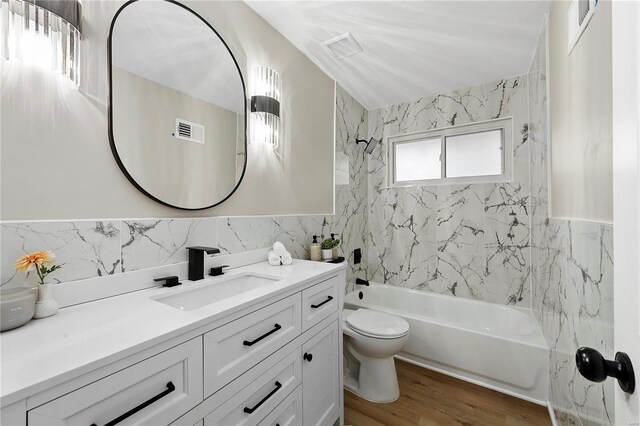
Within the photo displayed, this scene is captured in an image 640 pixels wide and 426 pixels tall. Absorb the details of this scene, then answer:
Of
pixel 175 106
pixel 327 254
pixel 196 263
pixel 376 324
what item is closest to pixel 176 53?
pixel 175 106

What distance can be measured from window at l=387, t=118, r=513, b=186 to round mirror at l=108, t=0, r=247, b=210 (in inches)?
82.7

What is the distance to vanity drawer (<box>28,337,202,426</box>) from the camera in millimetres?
557

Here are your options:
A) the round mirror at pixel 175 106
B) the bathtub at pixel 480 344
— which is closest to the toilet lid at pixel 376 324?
the bathtub at pixel 480 344

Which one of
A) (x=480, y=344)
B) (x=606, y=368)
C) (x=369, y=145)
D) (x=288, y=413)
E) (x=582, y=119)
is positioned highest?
(x=369, y=145)

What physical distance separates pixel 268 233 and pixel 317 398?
38.0 inches

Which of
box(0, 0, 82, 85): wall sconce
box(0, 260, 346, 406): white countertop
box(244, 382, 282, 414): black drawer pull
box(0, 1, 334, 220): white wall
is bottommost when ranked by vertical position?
box(244, 382, 282, 414): black drawer pull

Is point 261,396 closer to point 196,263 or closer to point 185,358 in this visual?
point 185,358

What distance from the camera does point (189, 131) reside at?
1366 millimetres

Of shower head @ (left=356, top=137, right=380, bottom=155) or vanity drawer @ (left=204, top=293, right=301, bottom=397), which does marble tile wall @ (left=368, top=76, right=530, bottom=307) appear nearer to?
shower head @ (left=356, top=137, right=380, bottom=155)

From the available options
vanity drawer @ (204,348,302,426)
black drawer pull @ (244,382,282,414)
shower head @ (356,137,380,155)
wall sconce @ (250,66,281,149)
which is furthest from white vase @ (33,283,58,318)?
shower head @ (356,137,380,155)

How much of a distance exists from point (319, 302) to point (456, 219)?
1986 mm

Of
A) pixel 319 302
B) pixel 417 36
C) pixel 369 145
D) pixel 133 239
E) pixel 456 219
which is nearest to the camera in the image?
pixel 133 239

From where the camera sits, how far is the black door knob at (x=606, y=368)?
0.44m

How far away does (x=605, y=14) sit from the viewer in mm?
798
